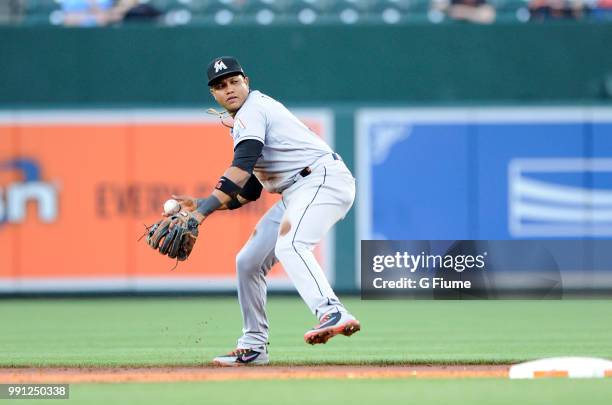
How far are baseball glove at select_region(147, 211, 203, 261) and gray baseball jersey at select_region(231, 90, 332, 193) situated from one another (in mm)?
503

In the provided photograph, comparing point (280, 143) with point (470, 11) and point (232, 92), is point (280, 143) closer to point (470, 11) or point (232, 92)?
point (232, 92)

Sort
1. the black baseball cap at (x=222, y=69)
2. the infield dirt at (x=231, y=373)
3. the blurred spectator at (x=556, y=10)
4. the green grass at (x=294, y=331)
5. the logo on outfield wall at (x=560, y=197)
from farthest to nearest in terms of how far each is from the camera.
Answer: the blurred spectator at (x=556, y=10), the logo on outfield wall at (x=560, y=197), the green grass at (x=294, y=331), the black baseball cap at (x=222, y=69), the infield dirt at (x=231, y=373)

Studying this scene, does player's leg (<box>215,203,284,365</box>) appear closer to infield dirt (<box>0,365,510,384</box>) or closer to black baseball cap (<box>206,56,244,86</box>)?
infield dirt (<box>0,365,510,384</box>)

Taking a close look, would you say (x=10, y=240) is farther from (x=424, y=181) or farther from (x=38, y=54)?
(x=424, y=181)

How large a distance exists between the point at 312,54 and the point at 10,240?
11.8ft

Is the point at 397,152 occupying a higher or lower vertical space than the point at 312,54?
lower

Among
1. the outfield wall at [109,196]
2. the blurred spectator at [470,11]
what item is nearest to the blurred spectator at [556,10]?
the blurred spectator at [470,11]

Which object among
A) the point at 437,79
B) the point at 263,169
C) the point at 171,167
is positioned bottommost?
the point at 263,169

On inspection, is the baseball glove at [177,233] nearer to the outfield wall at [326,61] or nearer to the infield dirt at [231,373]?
the infield dirt at [231,373]

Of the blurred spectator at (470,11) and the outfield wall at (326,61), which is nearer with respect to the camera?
the outfield wall at (326,61)

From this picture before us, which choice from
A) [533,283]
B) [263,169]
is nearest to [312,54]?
[533,283]

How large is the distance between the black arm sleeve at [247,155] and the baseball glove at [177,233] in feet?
1.16

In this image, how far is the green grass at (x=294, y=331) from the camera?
758 centimetres

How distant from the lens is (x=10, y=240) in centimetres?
1286
